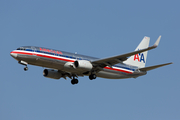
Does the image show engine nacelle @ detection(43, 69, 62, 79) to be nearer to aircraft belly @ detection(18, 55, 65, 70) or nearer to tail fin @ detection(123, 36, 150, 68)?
aircraft belly @ detection(18, 55, 65, 70)

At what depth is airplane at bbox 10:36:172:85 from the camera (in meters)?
39.2

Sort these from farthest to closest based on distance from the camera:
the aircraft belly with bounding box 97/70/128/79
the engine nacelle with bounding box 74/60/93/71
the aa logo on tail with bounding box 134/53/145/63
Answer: the aa logo on tail with bounding box 134/53/145/63 → the aircraft belly with bounding box 97/70/128/79 → the engine nacelle with bounding box 74/60/93/71

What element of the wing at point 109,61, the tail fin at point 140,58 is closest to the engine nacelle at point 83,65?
the wing at point 109,61

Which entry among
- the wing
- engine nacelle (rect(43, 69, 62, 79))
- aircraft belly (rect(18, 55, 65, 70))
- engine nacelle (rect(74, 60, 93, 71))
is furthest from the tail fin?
aircraft belly (rect(18, 55, 65, 70))

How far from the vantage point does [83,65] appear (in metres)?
41.7

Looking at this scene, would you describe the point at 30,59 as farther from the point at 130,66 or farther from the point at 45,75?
the point at 130,66

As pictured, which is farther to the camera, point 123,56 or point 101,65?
point 101,65

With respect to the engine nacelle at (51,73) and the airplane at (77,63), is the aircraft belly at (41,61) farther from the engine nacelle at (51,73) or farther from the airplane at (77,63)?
the engine nacelle at (51,73)

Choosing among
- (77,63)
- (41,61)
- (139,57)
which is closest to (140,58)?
(139,57)

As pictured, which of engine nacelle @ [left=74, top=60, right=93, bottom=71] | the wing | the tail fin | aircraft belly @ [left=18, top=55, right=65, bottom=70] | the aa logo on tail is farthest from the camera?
the aa logo on tail

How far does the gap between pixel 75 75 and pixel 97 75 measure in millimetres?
4054

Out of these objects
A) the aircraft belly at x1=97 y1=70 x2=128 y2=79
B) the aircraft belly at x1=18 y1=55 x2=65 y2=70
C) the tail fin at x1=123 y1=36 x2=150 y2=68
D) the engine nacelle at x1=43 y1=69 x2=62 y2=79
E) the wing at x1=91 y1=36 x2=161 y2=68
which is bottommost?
the aircraft belly at x1=18 y1=55 x2=65 y2=70

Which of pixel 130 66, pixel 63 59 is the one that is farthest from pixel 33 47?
pixel 130 66

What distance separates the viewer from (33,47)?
131ft
